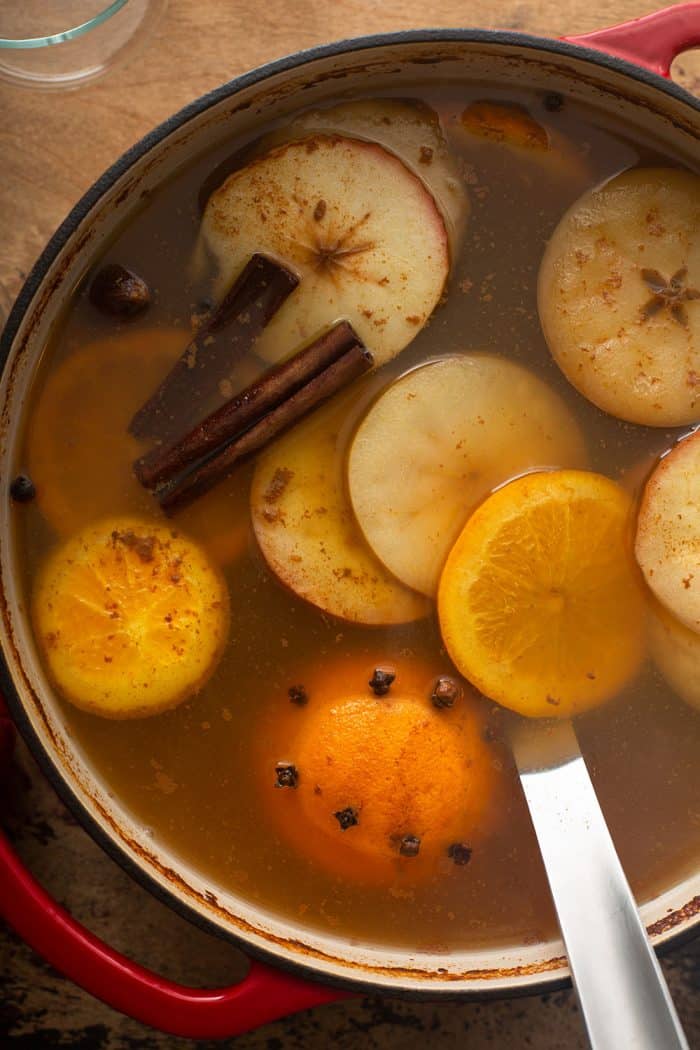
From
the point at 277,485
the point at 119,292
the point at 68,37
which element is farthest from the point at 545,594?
the point at 68,37

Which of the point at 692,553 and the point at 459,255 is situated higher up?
the point at 459,255

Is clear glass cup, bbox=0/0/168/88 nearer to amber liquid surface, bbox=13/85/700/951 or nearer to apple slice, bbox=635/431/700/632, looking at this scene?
amber liquid surface, bbox=13/85/700/951

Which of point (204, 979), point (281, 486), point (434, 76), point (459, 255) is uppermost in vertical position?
point (434, 76)

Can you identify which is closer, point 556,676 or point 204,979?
point 556,676

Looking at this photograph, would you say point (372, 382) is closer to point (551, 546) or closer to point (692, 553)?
Answer: point (551, 546)

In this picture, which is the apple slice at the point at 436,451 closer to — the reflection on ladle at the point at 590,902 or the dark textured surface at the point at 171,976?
the reflection on ladle at the point at 590,902

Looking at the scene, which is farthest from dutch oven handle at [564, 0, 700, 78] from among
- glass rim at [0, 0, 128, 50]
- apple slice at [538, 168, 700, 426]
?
glass rim at [0, 0, 128, 50]

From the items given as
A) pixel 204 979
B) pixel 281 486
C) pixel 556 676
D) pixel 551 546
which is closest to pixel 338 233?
pixel 281 486
